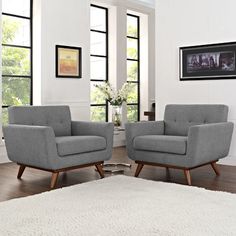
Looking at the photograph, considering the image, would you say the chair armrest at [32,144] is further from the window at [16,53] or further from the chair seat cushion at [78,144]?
the window at [16,53]

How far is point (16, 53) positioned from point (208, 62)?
2852 mm

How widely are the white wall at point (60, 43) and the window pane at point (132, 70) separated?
57.0 inches

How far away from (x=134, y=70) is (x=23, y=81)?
2702mm

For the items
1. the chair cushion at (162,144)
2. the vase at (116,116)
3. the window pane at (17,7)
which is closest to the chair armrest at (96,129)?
the chair cushion at (162,144)

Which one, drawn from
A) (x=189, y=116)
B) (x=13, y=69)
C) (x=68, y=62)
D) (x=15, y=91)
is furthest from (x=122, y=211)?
(x=68, y=62)

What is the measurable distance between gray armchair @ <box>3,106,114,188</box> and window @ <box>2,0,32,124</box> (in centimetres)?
141

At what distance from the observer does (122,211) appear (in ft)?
9.18

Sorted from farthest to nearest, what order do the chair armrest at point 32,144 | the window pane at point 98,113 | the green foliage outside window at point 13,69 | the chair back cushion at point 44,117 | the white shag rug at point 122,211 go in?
1. the window pane at point 98,113
2. the green foliage outside window at point 13,69
3. the chair back cushion at point 44,117
4. the chair armrest at point 32,144
5. the white shag rug at point 122,211

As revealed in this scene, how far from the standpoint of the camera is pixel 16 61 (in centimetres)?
573

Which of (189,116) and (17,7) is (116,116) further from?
(17,7)

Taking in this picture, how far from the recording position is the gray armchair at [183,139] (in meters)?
3.77

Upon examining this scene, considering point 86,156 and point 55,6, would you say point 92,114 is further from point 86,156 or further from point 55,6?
point 86,156

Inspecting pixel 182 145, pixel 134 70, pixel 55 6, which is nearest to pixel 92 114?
pixel 134 70

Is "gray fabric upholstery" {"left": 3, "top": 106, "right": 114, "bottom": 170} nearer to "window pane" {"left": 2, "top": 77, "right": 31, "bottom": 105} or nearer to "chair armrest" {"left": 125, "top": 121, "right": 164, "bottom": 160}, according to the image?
"chair armrest" {"left": 125, "top": 121, "right": 164, "bottom": 160}
